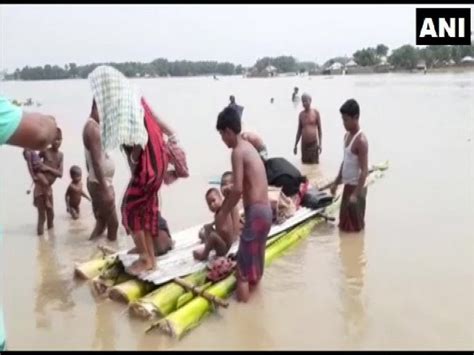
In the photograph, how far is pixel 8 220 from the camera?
26.1 ft

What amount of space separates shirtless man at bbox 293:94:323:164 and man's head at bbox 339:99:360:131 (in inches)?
168

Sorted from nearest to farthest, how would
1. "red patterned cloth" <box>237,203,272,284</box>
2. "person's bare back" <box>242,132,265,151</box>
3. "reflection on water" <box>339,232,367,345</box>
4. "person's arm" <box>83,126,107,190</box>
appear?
"reflection on water" <box>339,232,367,345</box>
"red patterned cloth" <box>237,203,272,284</box>
"person's arm" <box>83,126,107,190</box>
"person's bare back" <box>242,132,265,151</box>

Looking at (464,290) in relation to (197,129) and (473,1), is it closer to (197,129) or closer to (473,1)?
(473,1)

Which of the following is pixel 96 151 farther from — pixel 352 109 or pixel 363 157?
pixel 363 157

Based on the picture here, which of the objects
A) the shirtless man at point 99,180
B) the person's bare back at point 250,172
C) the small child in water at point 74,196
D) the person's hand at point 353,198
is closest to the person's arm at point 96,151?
the shirtless man at point 99,180

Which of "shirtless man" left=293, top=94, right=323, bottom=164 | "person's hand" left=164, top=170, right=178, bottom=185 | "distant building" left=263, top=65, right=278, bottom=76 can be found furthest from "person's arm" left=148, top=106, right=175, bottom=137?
"distant building" left=263, top=65, right=278, bottom=76

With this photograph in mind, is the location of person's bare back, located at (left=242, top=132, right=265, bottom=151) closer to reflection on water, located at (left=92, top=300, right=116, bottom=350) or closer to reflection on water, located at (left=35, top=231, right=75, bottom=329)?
reflection on water, located at (left=35, top=231, right=75, bottom=329)

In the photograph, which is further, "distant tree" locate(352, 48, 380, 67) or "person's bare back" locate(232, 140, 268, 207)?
"distant tree" locate(352, 48, 380, 67)

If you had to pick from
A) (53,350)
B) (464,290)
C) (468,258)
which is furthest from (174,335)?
(468,258)

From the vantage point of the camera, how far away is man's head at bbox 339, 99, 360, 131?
20.1 feet

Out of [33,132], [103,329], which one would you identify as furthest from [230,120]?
[33,132]

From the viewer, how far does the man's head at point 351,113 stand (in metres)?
6.14

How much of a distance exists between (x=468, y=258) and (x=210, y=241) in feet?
8.84

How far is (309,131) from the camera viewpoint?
1087 cm
